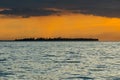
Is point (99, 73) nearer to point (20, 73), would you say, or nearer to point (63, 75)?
point (63, 75)

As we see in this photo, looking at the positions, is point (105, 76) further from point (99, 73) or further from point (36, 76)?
point (36, 76)

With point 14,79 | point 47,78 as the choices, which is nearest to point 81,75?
point 47,78

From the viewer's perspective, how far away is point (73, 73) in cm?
4269

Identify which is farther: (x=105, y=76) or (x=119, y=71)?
(x=119, y=71)

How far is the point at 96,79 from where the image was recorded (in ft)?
124

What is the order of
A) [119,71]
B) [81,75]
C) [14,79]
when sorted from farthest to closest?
[119,71] → [81,75] → [14,79]

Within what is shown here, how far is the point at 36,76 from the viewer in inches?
1572

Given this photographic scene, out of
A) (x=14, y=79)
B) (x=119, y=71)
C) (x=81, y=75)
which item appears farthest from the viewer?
(x=119, y=71)

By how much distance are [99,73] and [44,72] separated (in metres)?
5.58

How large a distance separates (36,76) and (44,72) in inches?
139

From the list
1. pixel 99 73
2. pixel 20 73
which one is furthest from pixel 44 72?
pixel 99 73

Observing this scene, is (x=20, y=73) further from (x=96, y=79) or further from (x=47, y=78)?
(x=96, y=79)

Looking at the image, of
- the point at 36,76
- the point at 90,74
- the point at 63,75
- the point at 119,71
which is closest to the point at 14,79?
the point at 36,76

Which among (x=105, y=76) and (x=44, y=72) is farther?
(x=44, y=72)
